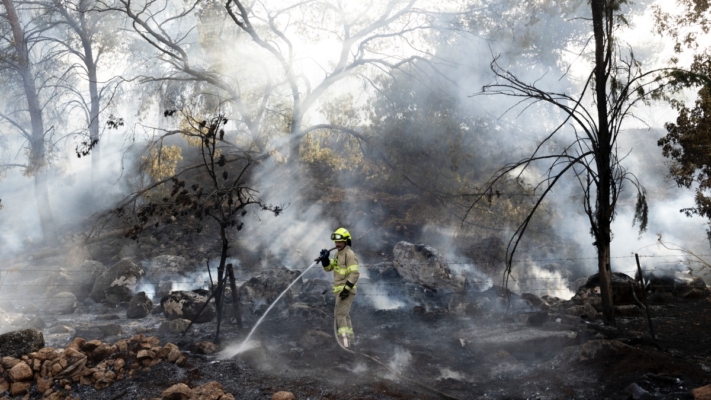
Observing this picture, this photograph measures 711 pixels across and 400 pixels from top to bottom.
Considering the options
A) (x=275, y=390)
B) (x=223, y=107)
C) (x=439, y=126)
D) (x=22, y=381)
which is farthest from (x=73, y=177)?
(x=275, y=390)

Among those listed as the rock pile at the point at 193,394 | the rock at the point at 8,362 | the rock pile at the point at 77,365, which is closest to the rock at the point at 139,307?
the rock pile at the point at 77,365

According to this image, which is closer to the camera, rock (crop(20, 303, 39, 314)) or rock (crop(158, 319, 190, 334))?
rock (crop(158, 319, 190, 334))

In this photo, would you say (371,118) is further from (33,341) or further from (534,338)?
(33,341)

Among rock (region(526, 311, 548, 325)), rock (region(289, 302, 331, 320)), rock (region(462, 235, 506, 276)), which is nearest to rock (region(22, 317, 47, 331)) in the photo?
rock (region(289, 302, 331, 320))

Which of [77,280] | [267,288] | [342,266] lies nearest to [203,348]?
[342,266]

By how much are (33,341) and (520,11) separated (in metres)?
16.7

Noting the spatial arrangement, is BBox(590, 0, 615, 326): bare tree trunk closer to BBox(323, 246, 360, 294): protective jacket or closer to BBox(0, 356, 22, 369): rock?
BBox(323, 246, 360, 294): protective jacket

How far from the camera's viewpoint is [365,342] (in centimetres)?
823

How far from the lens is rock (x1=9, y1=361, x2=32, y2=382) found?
237 inches

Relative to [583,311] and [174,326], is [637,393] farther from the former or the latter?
[174,326]

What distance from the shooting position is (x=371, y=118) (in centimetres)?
1648

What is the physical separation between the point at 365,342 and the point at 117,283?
6.87 m

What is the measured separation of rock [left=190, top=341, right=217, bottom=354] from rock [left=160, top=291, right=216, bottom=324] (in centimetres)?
185

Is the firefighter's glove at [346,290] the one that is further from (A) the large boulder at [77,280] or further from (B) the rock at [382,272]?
(A) the large boulder at [77,280]
